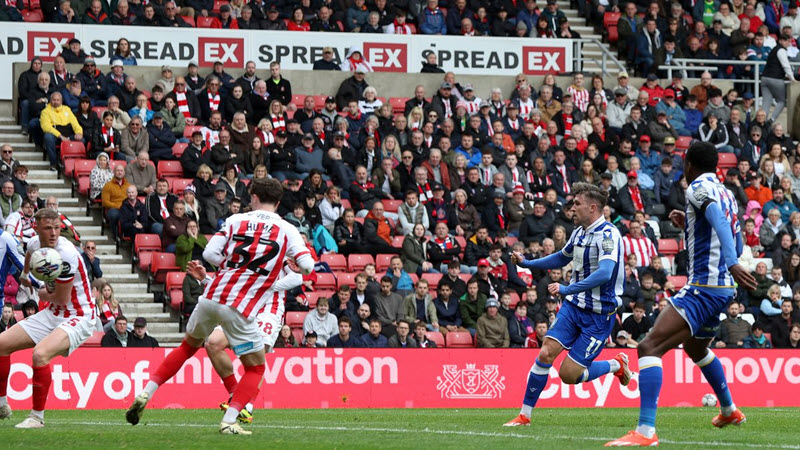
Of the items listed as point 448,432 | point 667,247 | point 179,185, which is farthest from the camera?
point 667,247

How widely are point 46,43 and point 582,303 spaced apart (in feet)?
55.5

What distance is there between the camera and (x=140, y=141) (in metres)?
23.5

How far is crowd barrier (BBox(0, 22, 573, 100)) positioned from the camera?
85.2 ft

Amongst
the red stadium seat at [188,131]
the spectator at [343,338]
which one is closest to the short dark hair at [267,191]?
the spectator at [343,338]

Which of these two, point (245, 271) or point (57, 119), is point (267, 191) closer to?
point (245, 271)

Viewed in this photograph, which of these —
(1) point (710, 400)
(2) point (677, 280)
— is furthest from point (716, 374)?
(2) point (677, 280)

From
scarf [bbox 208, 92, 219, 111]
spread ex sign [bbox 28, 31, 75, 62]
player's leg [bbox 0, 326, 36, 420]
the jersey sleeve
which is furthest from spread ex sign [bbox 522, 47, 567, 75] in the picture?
A: player's leg [bbox 0, 326, 36, 420]

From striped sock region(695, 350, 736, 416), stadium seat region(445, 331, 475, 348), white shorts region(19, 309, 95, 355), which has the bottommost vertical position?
stadium seat region(445, 331, 475, 348)

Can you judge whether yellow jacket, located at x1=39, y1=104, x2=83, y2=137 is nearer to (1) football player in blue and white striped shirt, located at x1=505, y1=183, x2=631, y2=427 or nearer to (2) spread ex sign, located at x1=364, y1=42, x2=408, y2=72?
(2) spread ex sign, located at x1=364, y1=42, x2=408, y2=72

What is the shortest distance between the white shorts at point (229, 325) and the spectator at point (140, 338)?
868cm

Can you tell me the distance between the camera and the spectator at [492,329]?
21.5 m

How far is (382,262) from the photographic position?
23.1m

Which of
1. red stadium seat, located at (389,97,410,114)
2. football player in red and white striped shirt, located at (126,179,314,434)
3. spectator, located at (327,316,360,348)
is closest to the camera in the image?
football player in red and white striped shirt, located at (126,179,314,434)

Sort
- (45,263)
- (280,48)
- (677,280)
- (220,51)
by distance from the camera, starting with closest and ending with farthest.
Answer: (45,263) → (677,280) → (220,51) → (280,48)
